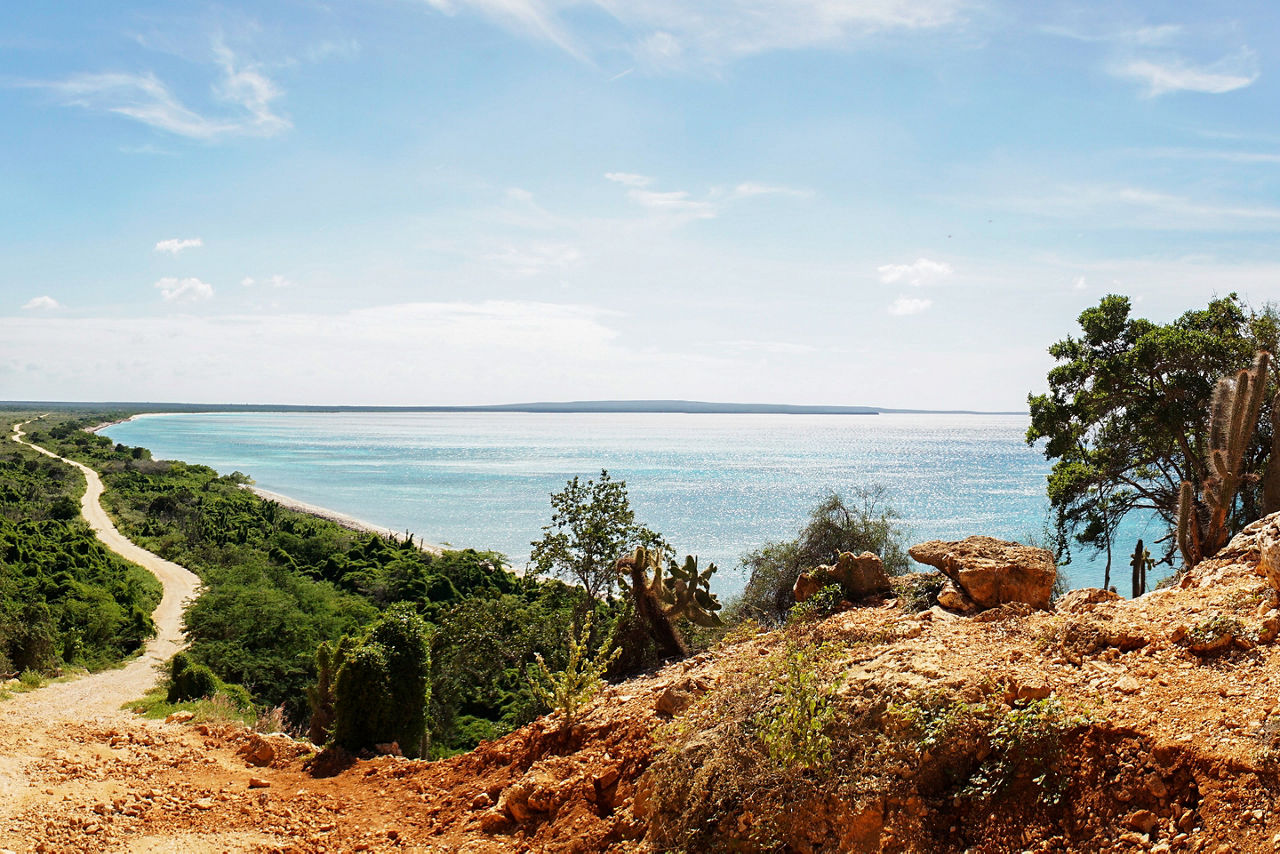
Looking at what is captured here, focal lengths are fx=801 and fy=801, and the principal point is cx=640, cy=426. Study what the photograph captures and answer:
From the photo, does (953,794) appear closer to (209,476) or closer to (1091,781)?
(1091,781)

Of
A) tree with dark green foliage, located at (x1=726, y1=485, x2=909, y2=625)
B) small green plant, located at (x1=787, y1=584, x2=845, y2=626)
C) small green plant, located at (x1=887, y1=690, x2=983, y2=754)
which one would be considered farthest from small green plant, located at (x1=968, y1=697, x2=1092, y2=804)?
tree with dark green foliage, located at (x1=726, y1=485, x2=909, y2=625)

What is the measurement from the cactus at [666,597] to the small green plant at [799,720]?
17.4 feet

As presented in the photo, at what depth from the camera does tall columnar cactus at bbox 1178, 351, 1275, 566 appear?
10.7m

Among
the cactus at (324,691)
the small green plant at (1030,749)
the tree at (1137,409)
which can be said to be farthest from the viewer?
the tree at (1137,409)

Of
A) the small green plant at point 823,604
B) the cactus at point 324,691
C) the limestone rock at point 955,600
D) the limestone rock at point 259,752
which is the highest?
the limestone rock at point 955,600

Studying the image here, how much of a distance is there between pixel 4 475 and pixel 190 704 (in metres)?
67.7

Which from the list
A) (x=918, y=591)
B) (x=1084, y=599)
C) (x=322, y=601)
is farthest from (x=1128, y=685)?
(x=322, y=601)

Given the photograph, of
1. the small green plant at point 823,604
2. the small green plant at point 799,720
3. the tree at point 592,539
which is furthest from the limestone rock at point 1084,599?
the tree at point 592,539

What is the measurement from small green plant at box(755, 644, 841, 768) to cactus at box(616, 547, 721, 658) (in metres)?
5.30

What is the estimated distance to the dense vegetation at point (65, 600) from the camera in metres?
24.9

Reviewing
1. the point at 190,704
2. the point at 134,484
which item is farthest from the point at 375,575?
the point at 134,484

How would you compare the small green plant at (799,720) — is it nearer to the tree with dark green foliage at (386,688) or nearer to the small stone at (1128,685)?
the small stone at (1128,685)

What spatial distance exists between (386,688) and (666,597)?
4172 millimetres

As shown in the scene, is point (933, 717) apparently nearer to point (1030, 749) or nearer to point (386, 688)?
point (1030, 749)
